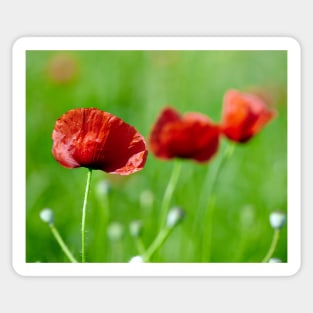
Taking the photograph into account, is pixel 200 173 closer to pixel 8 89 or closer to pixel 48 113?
pixel 48 113

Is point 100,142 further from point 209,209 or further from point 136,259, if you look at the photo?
point 209,209

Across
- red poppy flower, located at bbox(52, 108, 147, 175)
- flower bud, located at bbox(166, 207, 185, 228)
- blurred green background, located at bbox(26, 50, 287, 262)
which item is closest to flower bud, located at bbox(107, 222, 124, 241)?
blurred green background, located at bbox(26, 50, 287, 262)

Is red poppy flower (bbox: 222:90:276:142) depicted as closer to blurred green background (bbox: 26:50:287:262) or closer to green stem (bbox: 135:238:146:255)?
blurred green background (bbox: 26:50:287:262)

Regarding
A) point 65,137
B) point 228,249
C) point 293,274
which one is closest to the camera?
point 65,137

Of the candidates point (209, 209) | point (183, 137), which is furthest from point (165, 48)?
point (209, 209)

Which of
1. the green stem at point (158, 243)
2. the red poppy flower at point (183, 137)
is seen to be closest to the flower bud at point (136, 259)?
the green stem at point (158, 243)
